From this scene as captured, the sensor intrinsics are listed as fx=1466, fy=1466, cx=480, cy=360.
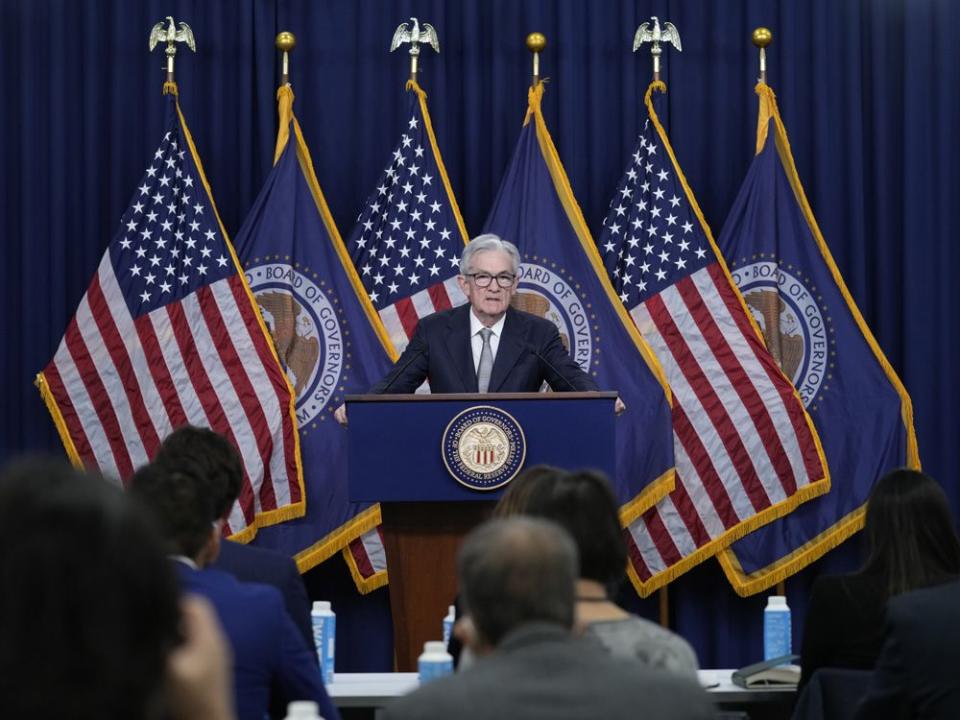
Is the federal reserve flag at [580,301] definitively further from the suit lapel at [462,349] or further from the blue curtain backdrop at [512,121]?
the suit lapel at [462,349]

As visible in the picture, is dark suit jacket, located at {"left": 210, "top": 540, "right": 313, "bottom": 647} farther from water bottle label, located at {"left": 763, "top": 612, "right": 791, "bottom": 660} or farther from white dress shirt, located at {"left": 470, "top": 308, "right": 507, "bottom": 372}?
white dress shirt, located at {"left": 470, "top": 308, "right": 507, "bottom": 372}

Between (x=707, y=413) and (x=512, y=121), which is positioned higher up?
(x=512, y=121)

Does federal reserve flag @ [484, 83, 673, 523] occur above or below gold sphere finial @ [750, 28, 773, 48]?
below

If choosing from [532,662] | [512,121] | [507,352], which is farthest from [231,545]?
[512,121]

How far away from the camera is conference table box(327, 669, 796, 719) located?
3721mm

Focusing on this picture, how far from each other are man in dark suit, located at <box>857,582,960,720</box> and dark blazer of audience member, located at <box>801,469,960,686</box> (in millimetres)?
395

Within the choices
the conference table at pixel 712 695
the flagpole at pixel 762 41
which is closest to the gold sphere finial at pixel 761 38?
the flagpole at pixel 762 41

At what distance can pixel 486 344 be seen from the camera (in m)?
5.44

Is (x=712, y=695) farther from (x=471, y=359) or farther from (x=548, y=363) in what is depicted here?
(x=471, y=359)

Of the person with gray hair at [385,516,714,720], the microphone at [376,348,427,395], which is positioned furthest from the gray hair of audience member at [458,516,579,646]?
the microphone at [376,348,427,395]

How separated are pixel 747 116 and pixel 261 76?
98.6 inches

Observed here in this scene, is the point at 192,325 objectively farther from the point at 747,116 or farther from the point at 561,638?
the point at 561,638

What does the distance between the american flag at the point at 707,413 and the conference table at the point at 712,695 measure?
2.86 m

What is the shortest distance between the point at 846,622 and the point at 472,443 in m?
1.67
